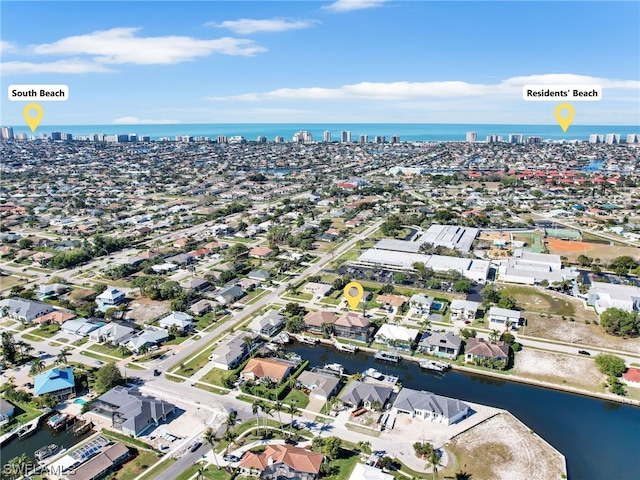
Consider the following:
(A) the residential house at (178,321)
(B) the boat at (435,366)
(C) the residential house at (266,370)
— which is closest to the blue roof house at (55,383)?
(A) the residential house at (178,321)

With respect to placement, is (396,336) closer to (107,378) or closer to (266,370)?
(266,370)

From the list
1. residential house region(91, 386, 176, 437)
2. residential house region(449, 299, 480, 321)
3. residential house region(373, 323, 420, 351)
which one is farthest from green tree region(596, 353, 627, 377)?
residential house region(91, 386, 176, 437)

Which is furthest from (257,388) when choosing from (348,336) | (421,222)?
(421,222)

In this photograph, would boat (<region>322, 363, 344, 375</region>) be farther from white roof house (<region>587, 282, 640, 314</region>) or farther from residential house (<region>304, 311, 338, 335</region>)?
white roof house (<region>587, 282, 640, 314</region>)

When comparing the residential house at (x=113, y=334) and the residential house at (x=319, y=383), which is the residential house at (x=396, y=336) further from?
the residential house at (x=113, y=334)

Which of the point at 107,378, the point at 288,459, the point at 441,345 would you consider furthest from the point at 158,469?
the point at 441,345

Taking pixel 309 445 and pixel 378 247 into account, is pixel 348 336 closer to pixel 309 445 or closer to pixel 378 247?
pixel 309 445
